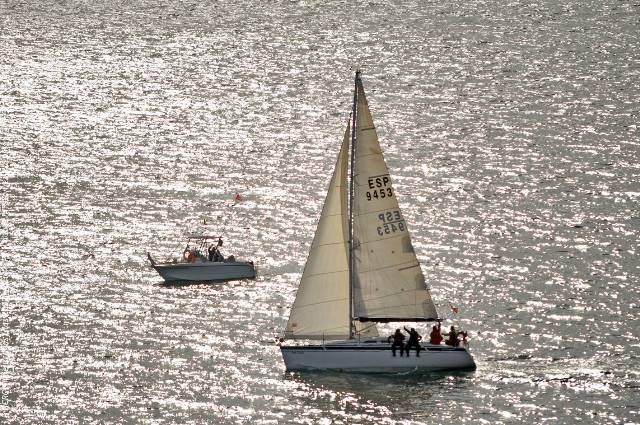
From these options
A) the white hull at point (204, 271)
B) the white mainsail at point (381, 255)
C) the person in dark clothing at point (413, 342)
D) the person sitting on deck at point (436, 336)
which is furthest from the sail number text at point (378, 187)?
the white hull at point (204, 271)

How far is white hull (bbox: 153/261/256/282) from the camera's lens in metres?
120

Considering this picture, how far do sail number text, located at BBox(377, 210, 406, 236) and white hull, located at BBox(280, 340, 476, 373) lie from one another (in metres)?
6.91

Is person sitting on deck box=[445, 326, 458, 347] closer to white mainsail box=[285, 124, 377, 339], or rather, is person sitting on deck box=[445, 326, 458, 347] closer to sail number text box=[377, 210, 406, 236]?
white mainsail box=[285, 124, 377, 339]

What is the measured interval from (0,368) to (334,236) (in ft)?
73.1

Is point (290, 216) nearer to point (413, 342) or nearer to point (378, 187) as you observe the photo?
point (413, 342)

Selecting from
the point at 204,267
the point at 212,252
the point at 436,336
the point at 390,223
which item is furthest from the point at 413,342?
the point at 212,252

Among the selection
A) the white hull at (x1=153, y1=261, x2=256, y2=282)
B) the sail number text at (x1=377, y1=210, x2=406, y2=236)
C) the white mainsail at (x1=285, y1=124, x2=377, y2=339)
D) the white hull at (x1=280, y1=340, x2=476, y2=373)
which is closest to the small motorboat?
the white hull at (x1=153, y1=261, x2=256, y2=282)

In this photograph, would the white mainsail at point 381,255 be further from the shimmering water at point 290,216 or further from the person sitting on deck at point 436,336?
the shimmering water at point 290,216

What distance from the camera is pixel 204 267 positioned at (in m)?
122

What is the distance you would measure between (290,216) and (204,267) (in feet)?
45.9

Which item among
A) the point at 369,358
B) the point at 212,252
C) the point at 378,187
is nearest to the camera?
the point at 378,187

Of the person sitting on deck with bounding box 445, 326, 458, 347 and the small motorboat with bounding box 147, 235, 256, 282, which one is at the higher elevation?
the small motorboat with bounding box 147, 235, 256, 282

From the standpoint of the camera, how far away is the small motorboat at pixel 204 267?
12056cm

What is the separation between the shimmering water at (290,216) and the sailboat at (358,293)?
138 cm
